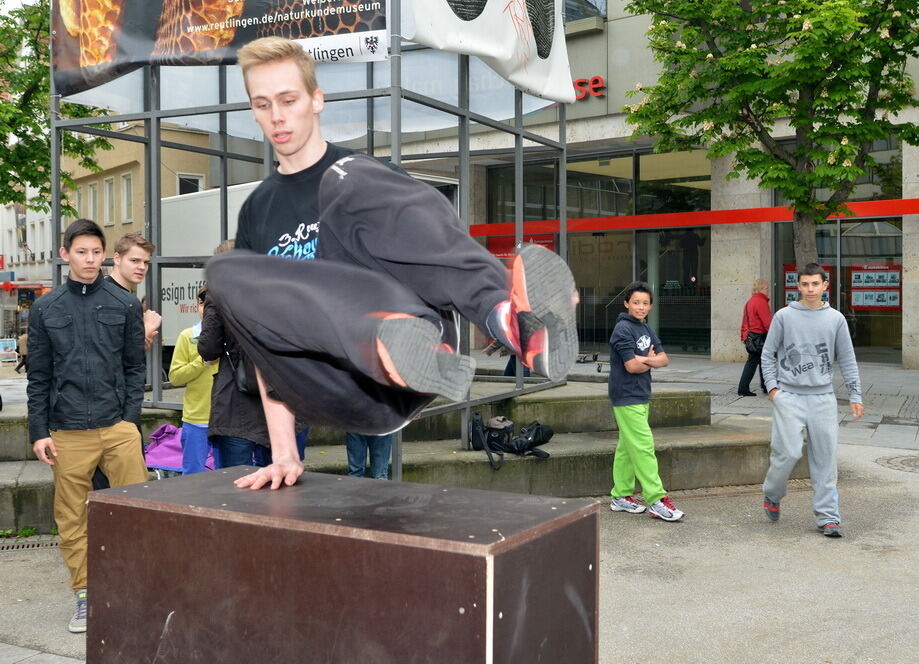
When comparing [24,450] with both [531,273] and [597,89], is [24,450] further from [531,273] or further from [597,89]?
[597,89]

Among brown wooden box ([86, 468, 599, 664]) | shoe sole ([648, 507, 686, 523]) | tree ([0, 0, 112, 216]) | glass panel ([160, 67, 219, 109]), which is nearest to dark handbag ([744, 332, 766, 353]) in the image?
shoe sole ([648, 507, 686, 523])

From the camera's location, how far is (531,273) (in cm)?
240

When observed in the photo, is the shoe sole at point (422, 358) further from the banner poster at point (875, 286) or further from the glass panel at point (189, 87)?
the banner poster at point (875, 286)

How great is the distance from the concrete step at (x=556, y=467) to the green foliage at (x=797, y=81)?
620 cm

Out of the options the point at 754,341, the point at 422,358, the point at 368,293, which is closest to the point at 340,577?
the point at 422,358

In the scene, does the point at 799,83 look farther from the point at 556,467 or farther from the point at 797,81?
the point at 556,467

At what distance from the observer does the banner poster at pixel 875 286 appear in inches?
735

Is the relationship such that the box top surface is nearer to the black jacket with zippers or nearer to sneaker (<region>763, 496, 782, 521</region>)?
the black jacket with zippers

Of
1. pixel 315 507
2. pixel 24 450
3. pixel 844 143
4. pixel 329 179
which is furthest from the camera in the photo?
pixel 844 143

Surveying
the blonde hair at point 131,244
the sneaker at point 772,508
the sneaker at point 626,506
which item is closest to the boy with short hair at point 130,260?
the blonde hair at point 131,244

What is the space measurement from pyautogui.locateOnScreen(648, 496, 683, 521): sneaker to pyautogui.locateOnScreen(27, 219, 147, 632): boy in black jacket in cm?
375

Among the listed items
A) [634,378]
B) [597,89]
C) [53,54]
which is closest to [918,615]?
[634,378]

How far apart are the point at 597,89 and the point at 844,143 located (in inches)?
321

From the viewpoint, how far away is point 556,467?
Answer: 7.53m
